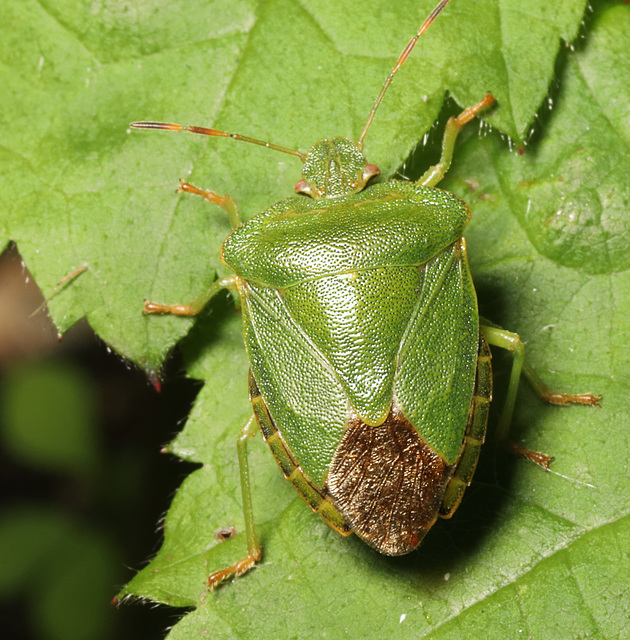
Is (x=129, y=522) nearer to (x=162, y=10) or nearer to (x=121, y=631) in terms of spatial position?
(x=121, y=631)

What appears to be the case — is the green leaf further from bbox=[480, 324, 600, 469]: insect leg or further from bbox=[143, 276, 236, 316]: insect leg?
bbox=[480, 324, 600, 469]: insect leg

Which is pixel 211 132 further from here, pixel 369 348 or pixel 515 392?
pixel 515 392

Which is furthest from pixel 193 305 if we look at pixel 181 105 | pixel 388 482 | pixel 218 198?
pixel 388 482

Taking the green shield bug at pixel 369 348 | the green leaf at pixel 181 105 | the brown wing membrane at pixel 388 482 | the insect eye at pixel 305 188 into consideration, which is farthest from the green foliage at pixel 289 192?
the brown wing membrane at pixel 388 482

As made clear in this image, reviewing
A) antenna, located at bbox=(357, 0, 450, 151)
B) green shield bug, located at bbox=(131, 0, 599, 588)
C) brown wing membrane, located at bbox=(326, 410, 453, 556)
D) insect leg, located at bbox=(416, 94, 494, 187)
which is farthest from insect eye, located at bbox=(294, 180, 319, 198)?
brown wing membrane, located at bbox=(326, 410, 453, 556)

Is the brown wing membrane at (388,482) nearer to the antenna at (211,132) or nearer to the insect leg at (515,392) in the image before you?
the insect leg at (515,392)
